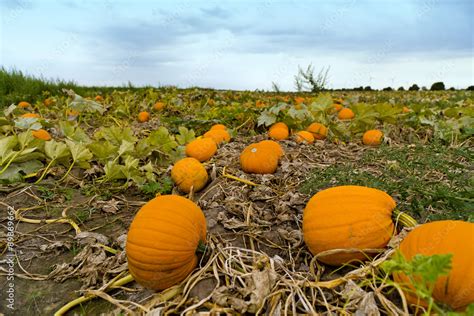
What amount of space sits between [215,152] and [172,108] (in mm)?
3621

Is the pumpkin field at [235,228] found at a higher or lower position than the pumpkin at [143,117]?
lower

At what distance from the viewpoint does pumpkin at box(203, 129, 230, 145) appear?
4.58m

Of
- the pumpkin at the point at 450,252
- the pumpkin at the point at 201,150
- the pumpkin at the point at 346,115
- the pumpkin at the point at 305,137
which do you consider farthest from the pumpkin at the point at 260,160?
the pumpkin at the point at 346,115

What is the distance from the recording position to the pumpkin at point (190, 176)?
3316 millimetres

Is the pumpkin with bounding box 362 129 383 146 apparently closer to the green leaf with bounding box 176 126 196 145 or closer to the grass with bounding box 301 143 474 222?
the grass with bounding box 301 143 474 222

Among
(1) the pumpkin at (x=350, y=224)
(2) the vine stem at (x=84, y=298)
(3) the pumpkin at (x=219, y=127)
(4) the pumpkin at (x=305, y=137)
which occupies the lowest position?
(2) the vine stem at (x=84, y=298)

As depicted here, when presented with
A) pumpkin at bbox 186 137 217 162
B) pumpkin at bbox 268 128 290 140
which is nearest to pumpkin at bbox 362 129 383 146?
pumpkin at bbox 268 128 290 140

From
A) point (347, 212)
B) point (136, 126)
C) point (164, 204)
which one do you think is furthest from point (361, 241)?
point (136, 126)

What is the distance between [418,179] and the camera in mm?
2928

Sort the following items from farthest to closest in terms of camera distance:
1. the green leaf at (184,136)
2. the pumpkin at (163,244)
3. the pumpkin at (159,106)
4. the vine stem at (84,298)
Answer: the pumpkin at (159,106) → the green leaf at (184,136) → the vine stem at (84,298) → the pumpkin at (163,244)

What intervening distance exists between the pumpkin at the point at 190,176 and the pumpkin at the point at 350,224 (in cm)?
147

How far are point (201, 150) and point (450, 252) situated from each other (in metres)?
2.79

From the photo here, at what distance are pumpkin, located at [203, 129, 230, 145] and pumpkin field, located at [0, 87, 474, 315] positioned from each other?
36 millimetres

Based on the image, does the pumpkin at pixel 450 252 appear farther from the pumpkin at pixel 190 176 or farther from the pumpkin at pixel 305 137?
the pumpkin at pixel 305 137
